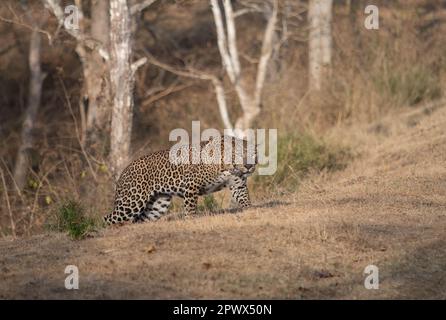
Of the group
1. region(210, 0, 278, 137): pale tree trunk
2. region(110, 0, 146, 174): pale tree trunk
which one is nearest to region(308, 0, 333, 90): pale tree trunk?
region(210, 0, 278, 137): pale tree trunk

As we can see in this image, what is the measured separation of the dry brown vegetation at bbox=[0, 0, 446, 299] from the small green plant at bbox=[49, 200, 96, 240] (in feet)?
0.45

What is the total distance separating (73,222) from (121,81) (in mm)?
5352

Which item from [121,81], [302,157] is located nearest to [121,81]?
[121,81]

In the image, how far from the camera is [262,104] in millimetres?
22141

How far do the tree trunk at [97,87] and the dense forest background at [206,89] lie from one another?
214 millimetres

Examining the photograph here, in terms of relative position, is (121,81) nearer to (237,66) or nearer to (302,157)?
(302,157)

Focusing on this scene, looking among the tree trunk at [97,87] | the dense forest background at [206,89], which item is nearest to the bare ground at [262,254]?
the dense forest background at [206,89]

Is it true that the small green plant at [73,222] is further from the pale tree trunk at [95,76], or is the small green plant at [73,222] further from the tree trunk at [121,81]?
the pale tree trunk at [95,76]

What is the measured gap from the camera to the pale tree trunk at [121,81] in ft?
51.6

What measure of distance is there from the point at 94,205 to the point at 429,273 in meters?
7.63

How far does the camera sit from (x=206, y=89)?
88.1 ft

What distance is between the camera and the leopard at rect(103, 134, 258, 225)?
1141 cm
